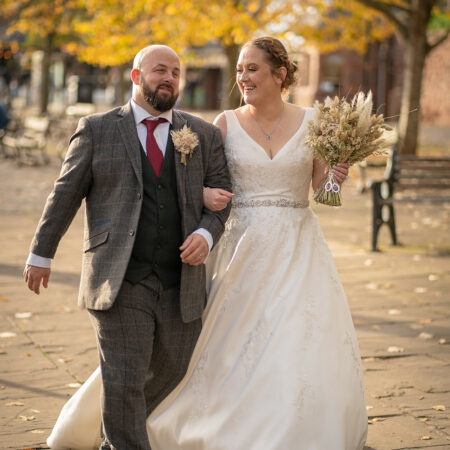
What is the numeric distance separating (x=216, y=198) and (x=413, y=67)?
43.7 feet

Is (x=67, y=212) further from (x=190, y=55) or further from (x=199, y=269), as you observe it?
(x=190, y=55)

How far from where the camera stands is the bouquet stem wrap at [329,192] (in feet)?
14.1

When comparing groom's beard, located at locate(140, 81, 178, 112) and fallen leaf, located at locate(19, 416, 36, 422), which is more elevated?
groom's beard, located at locate(140, 81, 178, 112)

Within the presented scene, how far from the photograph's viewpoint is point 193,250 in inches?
149

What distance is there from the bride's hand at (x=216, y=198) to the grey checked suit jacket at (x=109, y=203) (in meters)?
0.04

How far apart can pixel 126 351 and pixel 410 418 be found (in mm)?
1793

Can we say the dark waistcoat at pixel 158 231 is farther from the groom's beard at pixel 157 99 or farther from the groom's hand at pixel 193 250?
the groom's beard at pixel 157 99

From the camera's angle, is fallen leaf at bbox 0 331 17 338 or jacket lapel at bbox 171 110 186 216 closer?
jacket lapel at bbox 171 110 186 216

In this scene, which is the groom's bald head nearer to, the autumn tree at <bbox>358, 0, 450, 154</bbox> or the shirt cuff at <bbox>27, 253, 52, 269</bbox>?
the shirt cuff at <bbox>27, 253, 52, 269</bbox>

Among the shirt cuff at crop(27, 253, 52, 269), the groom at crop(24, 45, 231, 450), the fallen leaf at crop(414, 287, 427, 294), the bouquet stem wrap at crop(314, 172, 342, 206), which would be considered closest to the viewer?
the groom at crop(24, 45, 231, 450)

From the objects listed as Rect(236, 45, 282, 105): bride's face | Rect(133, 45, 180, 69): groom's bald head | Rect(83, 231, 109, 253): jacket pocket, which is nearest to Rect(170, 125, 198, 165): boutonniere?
Rect(133, 45, 180, 69): groom's bald head

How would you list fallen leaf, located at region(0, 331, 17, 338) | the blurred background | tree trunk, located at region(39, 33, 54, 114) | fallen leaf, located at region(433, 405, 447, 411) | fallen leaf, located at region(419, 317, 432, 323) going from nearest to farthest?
fallen leaf, located at region(433, 405, 447, 411) < fallen leaf, located at region(0, 331, 17, 338) < fallen leaf, located at region(419, 317, 432, 323) < the blurred background < tree trunk, located at region(39, 33, 54, 114)

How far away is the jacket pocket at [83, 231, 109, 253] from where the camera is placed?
381cm

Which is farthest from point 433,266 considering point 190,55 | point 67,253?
point 190,55
